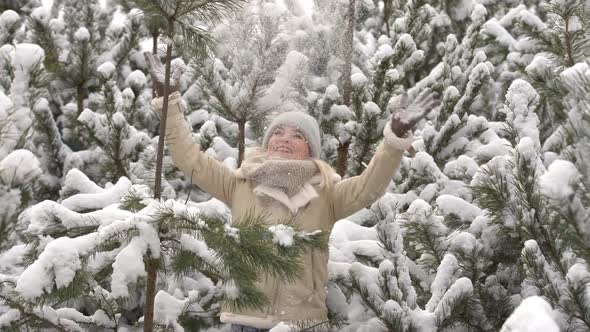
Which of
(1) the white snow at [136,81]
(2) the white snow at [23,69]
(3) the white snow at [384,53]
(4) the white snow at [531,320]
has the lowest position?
(4) the white snow at [531,320]

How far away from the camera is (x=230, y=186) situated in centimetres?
344

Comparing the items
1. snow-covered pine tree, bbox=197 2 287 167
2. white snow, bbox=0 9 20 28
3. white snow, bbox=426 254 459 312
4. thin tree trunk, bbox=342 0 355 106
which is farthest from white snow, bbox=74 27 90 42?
white snow, bbox=426 254 459 312

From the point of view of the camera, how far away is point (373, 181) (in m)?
3.13

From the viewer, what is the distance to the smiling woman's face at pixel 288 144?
3.33 metres

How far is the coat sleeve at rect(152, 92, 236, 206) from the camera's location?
3201mm

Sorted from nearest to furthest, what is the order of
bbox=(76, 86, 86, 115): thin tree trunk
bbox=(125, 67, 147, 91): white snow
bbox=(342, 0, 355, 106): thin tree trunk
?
bbox=(342, 0, 355, 106): thin tree trunk → bbox=(125, 67, 147, 91): white snow → bbox=(76, 86, 86, 115): thin tree trunk

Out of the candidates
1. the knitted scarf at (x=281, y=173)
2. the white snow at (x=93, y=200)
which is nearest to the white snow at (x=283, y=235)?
the knitted scarf at (x=281, y=173)

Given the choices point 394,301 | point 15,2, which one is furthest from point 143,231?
point 15,2

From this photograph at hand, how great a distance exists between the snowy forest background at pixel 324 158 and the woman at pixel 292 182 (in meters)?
0.14

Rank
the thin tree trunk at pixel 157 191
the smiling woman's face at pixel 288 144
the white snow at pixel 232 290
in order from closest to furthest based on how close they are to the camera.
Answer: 1. the white snow at pixel 232 290
2. the thin tree trunk at pixel 157 191
3. the smiling woman's face at pixel 288 144

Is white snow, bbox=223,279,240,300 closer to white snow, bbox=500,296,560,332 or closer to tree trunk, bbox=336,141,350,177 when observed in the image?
white snow, bbox=500,296,560,332

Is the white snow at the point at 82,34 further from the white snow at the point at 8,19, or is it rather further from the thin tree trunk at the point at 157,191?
the thin tree trunk at the point at 157,191

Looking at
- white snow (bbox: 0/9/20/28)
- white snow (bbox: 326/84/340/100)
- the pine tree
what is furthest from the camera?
white snow (bbox: 0/9/20/28)

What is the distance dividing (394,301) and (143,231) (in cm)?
99
